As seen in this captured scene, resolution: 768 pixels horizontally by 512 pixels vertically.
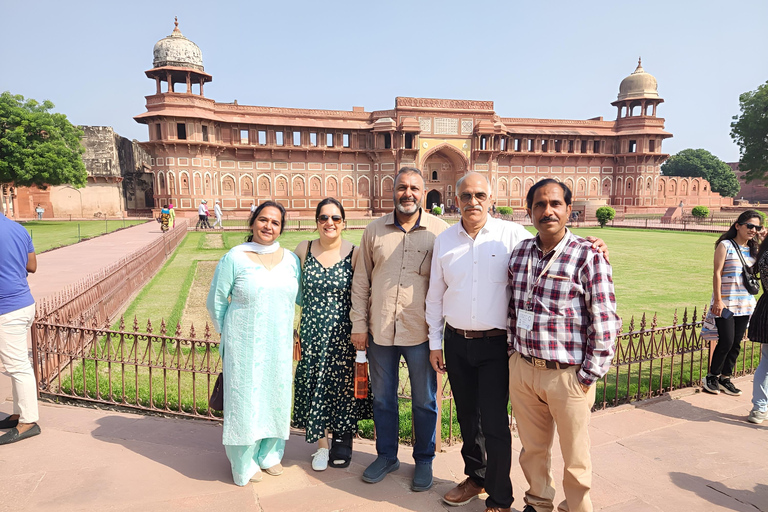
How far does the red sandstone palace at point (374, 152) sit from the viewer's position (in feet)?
94.7

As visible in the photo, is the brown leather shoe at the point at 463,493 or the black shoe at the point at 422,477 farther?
the black shoe at the point at 422,477

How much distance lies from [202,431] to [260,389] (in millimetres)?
986

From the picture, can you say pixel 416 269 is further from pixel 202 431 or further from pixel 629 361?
pixel 629 361

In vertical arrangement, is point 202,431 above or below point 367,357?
below

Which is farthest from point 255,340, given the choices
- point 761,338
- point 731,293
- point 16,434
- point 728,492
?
point 731,293

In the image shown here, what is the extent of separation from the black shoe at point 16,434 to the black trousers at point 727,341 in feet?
16.7

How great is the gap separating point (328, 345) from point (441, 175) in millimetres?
34531

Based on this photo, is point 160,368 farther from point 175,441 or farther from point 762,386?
point 762,386

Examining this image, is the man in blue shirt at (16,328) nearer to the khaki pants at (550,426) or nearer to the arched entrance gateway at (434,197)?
the khaki pants at (550,426)

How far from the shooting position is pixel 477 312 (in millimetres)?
2297

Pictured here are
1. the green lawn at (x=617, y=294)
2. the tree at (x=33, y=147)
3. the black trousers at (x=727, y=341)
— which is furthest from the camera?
the tree at (x=33, y=147)

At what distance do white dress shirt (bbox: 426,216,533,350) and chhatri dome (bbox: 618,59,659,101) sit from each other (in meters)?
40.4

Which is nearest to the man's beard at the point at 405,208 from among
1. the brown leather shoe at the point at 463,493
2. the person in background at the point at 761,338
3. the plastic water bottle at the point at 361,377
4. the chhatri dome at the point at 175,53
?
the plastic water bottle at the point at 361,377

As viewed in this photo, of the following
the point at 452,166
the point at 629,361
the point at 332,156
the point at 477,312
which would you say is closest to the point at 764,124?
the point at 452,166
